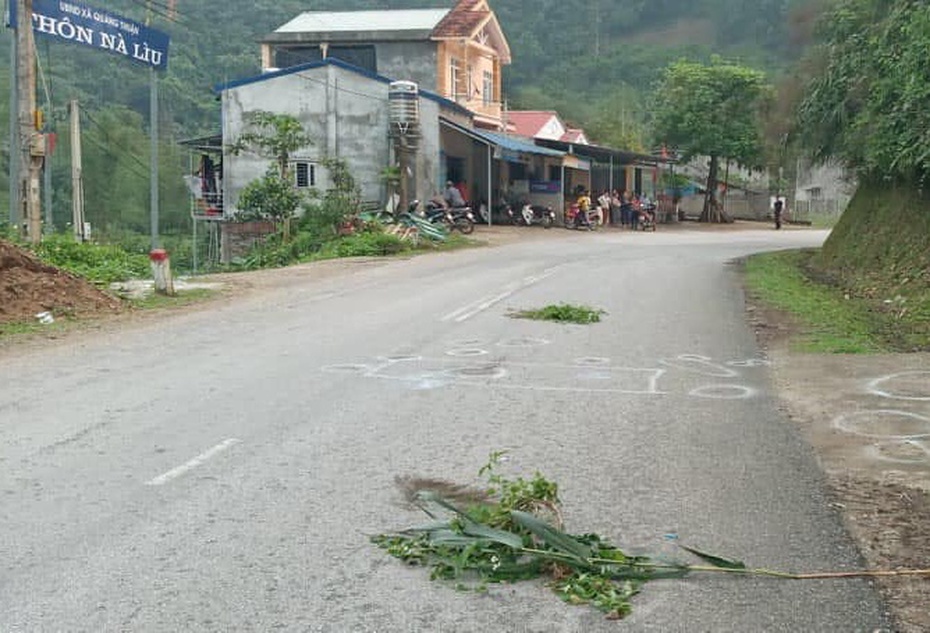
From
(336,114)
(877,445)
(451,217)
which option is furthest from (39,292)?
(336,114)

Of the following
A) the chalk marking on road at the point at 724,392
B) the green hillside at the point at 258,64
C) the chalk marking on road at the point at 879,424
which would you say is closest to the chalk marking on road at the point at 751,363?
the chalk marking on road at the point at 724,392

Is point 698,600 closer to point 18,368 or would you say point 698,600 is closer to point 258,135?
point 18,368

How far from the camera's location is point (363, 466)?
22.9 ft

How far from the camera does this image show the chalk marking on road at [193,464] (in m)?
6.56

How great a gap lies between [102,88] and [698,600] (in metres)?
55.1

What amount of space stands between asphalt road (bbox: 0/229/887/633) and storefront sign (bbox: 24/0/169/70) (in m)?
8.00

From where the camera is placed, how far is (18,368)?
36.3ft

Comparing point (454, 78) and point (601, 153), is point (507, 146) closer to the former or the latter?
point (601, 153)

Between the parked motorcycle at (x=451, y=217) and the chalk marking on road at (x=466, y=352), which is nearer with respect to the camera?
the chalk marking on road at (x=466, y=352)

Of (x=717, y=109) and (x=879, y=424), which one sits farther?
(x=717, y=109)

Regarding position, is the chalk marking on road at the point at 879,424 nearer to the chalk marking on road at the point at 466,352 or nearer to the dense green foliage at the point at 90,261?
the chalk marking on road at the point at 466,352

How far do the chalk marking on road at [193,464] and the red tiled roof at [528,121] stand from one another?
46.5m

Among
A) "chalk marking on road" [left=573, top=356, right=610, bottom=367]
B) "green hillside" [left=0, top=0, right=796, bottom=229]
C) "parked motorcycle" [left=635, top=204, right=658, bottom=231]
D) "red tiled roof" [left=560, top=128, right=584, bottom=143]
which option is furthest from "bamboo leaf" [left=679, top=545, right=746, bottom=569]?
"red tiled roof" [left=560, top=128, right=584, bottom=143]

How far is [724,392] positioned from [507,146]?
1166 inches
